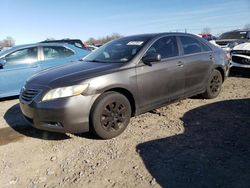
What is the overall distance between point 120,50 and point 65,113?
180 cm

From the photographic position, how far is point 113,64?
17.3 feet

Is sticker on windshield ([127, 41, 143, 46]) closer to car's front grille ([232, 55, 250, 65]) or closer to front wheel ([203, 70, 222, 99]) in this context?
front wheel ([203, 70, 222, 99])

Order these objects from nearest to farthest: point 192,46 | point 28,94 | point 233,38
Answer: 1. point 28,94
2. point 192,46
3. point 233,38

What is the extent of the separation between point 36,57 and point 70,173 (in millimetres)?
5276

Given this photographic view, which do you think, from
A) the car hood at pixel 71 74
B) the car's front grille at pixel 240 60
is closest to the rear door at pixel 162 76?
the car hood at pixel 71 74

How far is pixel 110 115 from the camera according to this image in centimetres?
492

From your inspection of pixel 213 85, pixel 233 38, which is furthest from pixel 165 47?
pixel 233 38

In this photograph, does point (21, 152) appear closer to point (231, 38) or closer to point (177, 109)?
point (177, 109)

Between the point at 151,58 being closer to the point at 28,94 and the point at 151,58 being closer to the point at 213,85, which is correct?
the point at 28,94

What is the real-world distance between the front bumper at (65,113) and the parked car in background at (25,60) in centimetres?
362

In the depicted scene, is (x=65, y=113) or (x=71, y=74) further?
(x=71, y=74)

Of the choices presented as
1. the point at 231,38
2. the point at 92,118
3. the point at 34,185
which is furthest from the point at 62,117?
the point at 231,38

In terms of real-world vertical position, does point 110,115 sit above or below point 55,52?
below

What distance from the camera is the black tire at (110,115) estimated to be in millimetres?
4738
